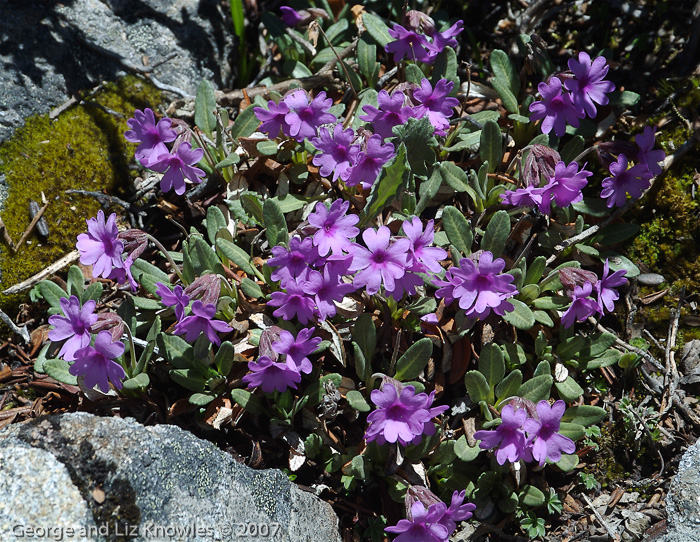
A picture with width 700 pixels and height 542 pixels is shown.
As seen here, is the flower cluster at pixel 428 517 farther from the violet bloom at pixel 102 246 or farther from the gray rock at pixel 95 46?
the gray rock at pixel 95 46

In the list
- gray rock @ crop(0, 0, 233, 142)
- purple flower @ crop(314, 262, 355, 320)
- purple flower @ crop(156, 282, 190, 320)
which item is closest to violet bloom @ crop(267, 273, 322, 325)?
purple flower @ crop(314, 262, 355, 320)

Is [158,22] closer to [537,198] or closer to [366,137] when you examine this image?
[366,137]

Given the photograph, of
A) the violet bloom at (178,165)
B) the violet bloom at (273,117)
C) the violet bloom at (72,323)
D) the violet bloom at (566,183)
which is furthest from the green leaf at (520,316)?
the violet bloom at (72,323)

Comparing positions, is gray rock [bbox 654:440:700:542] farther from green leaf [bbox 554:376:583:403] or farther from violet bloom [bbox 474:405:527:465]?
violet bloom [bbox 474:405:527:465]

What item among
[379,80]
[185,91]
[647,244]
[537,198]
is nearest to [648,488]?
[647,244]

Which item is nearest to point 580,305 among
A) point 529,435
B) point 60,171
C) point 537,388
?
point 537,388
